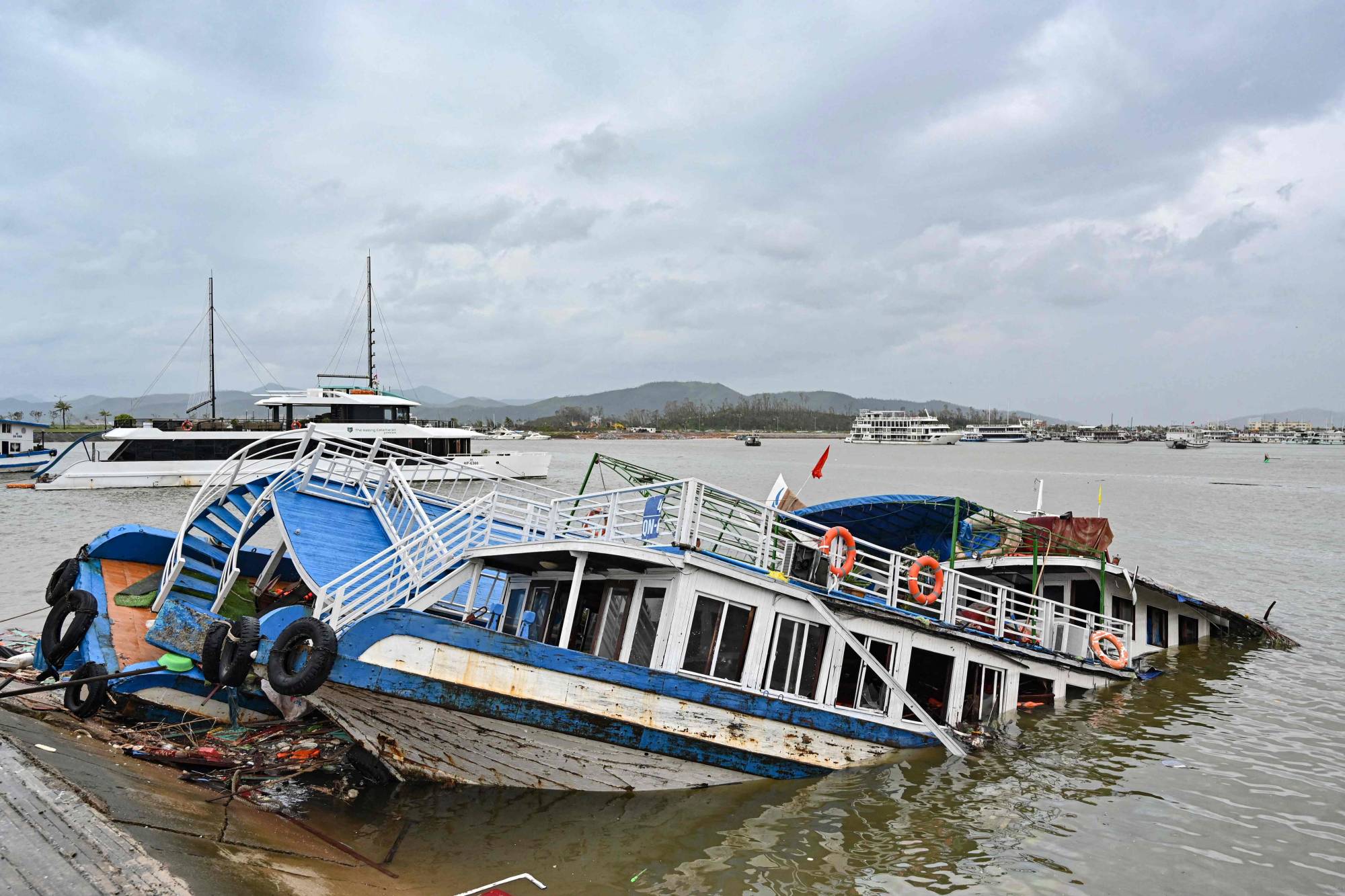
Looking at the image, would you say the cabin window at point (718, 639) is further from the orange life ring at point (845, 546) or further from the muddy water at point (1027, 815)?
the muddy water at point (1027, 815)

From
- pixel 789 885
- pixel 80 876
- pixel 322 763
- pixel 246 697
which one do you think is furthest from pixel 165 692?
pixel 789 885

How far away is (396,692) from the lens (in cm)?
896

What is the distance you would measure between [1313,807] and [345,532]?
14312mm

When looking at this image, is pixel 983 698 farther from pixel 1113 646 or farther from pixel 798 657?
pixel 798 657

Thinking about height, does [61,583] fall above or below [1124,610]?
above

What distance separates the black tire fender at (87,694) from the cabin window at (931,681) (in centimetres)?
1181

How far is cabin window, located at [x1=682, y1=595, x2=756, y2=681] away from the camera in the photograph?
10.0 meters

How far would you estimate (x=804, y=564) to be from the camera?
12.3 metres

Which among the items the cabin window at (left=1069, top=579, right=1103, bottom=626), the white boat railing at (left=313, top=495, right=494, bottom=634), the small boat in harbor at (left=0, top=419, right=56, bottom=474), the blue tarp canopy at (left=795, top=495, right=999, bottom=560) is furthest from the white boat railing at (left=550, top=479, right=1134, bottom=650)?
the small boat in harbor at (left=0, top=419, right=56, bottom=474)

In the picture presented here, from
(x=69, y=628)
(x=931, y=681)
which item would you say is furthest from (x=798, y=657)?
(x=69, y=628)

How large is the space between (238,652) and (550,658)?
4096mm

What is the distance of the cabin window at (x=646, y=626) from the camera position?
10078 millimetres

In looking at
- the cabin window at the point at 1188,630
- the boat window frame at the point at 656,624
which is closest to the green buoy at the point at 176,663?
the boat window frame at the point at 656,624

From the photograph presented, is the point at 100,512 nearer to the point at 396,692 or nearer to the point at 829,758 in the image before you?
the point at 396,692
